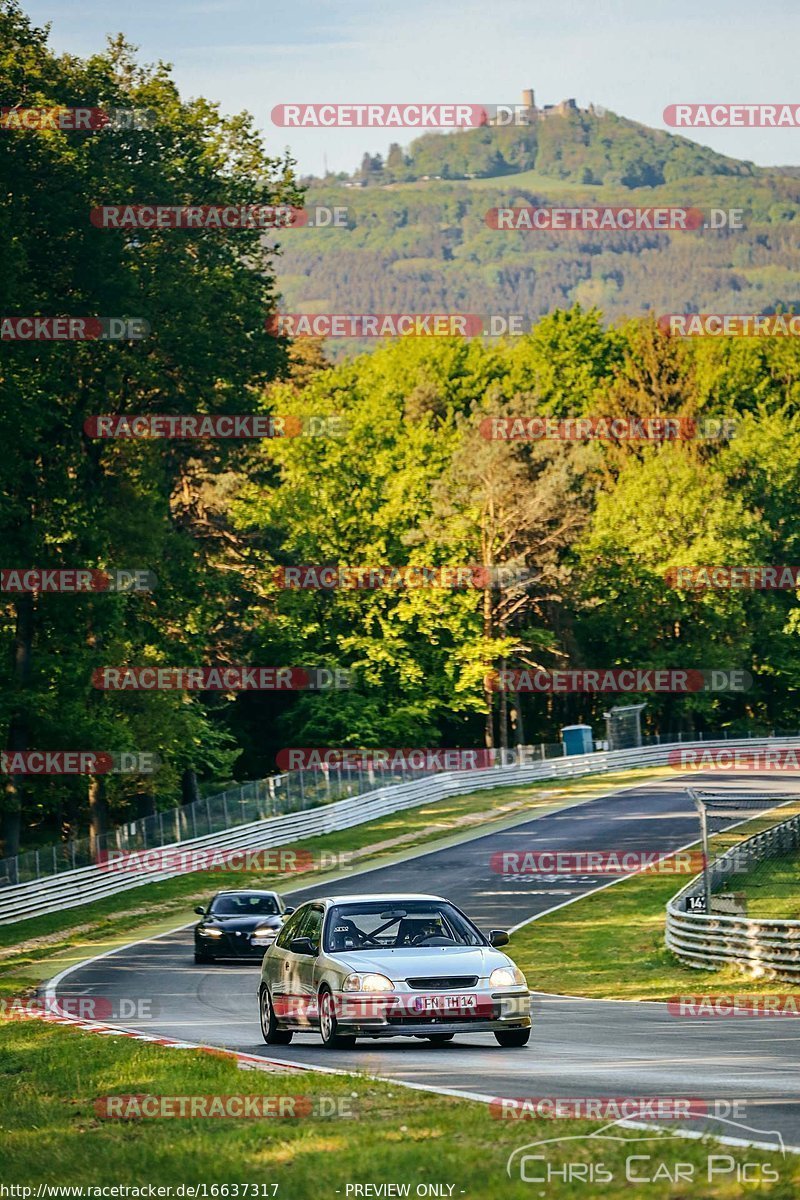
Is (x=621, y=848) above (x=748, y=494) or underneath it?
underneath

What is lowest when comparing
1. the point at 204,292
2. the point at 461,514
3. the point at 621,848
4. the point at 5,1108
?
the point at 621,848

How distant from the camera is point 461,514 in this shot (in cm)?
7469

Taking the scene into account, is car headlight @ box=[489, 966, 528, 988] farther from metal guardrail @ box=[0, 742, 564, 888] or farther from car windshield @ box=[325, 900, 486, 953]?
metal guardrail @ box=[0, 742, 564, 888]

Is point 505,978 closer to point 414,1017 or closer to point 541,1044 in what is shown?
point 414,1017

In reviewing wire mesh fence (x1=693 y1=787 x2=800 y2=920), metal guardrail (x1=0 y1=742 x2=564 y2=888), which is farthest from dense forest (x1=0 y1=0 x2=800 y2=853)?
wire mesh fence (x1=693 y1=787 x2=800 y2=920)

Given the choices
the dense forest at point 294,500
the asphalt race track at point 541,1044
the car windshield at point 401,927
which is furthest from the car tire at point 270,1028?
the dense forest at point 294,500

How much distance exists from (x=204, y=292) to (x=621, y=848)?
63.1 ft

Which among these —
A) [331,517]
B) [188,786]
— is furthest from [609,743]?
[188,786]

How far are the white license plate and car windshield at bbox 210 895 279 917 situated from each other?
54.8ft

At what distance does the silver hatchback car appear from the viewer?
14773 millimetres

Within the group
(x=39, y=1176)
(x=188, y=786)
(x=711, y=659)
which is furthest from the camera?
(x=711, y=659)

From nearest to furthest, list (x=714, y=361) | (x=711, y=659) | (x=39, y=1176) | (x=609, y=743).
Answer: (x=39, y=1176), (x=609, y=743), (x=711, y=659), (x=714, y=361)

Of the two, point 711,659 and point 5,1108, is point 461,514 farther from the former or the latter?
point 5,1108

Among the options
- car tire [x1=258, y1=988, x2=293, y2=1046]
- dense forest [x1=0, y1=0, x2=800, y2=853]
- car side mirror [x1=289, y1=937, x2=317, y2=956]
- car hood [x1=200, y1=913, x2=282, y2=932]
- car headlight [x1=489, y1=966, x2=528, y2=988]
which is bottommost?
car hood [x1=200, y1=913, x2=282, y2=932]
